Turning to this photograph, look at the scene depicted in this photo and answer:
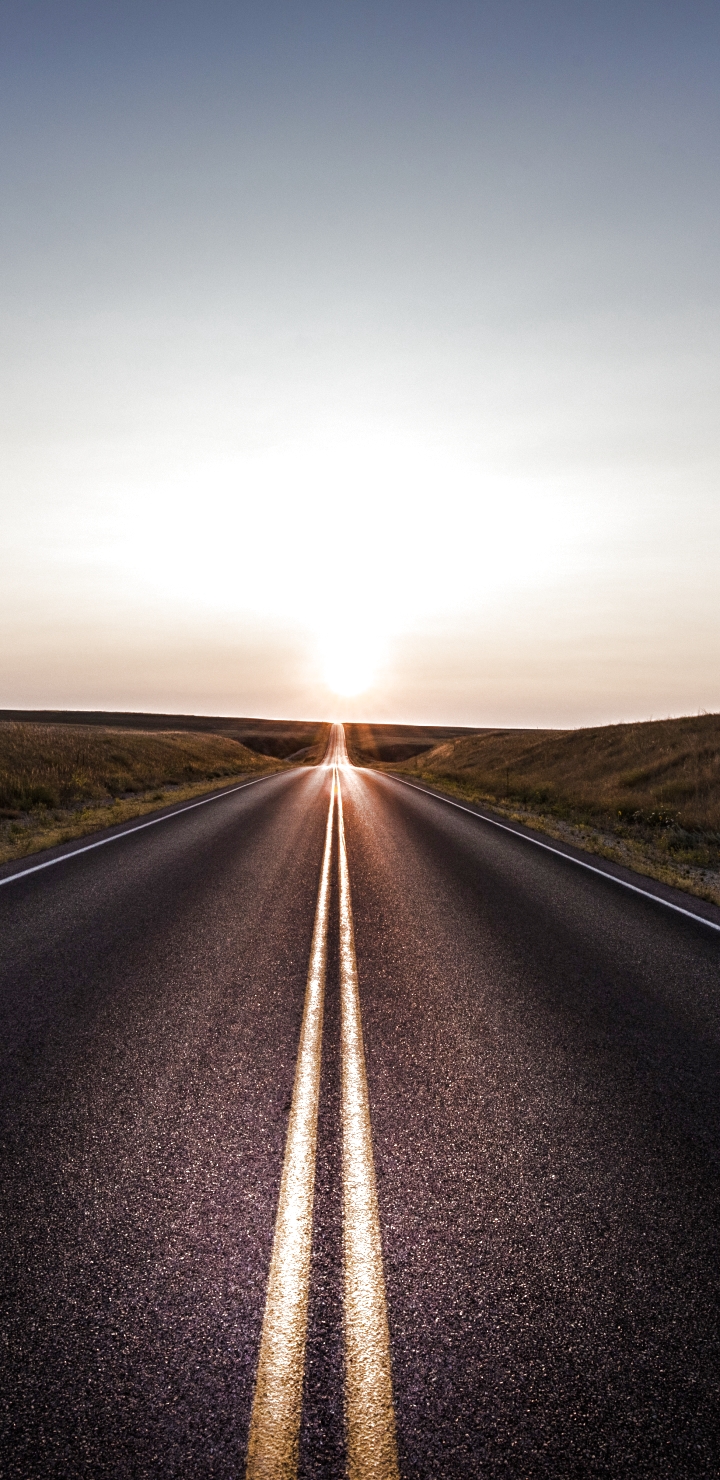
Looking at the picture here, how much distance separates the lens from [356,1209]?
2951 millimetres

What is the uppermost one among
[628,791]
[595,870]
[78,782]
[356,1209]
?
[628,791]

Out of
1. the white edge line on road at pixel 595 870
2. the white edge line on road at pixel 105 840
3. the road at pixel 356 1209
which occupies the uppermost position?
the road at pixel 356 1209

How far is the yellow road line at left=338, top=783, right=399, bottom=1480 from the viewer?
1.93 metres

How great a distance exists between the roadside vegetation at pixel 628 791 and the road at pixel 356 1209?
19.9 feet

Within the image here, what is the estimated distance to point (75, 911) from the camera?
304 inches

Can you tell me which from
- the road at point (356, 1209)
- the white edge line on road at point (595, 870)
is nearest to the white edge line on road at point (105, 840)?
the road at point (356, 1209)

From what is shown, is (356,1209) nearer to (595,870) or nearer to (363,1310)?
(363,1310)

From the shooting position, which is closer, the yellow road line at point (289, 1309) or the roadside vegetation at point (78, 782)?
the yellow road line at point (289, 1309)

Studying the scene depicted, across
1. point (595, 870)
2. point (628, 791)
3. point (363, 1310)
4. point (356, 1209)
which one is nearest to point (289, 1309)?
point (363, 1310)

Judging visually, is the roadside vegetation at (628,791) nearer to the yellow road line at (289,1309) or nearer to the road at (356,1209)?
the road at (356,1209)

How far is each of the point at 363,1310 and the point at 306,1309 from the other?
0.19 meters

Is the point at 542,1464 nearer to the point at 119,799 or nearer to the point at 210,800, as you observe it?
the point at 210,800

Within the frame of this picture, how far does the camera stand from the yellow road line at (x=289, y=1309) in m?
1.93

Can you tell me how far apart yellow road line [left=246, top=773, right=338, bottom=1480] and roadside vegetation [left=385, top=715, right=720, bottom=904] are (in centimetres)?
796
